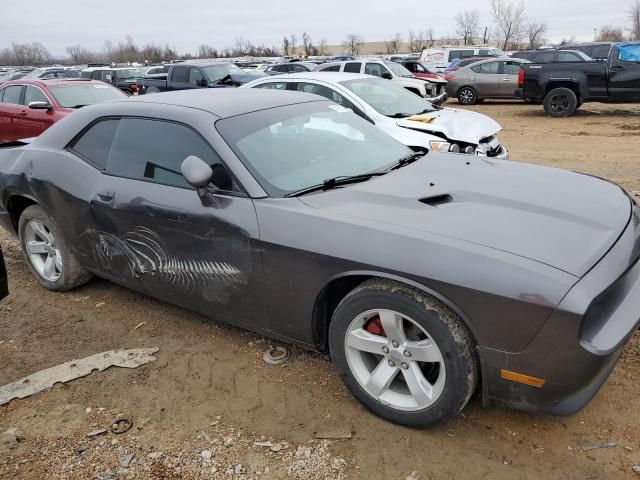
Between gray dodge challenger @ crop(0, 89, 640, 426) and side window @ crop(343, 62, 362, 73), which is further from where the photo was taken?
side window @ crop(343, 62, 362, 73)

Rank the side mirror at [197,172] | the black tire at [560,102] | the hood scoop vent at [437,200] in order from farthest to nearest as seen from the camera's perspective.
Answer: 1. the black tire at [560,102]
2. the side mirror at [197,172]
3. the hood scoop vent at [437,200]

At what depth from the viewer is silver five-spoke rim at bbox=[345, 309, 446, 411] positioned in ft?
8.09

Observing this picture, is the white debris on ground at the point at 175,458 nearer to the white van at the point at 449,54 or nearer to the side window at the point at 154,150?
the side window at the point at 154,150

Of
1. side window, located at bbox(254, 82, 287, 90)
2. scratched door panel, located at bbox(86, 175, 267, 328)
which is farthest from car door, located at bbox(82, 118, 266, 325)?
side window, located at bbox(254, 82, 287, 90)

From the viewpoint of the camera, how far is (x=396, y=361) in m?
2.58

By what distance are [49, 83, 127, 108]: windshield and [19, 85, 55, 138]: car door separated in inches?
8.0

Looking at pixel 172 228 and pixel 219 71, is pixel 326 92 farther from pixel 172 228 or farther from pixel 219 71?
pixel 219 71

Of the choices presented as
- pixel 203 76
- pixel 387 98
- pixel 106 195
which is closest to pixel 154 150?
pixel 106 195

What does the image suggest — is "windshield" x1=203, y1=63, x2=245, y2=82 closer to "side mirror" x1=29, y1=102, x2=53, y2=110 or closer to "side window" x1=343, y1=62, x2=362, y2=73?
"side window" x1=343, y1=62, x2=362, y2=73

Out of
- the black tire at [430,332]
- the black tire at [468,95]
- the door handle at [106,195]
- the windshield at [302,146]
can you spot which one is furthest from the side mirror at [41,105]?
the black tire at [468,95]

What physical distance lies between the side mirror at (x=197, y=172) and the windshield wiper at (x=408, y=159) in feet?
3.86

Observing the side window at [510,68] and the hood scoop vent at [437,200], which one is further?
the side window at [510,68]

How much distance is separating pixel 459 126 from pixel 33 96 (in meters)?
7.47

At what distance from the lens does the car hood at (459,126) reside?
21.1 feet
